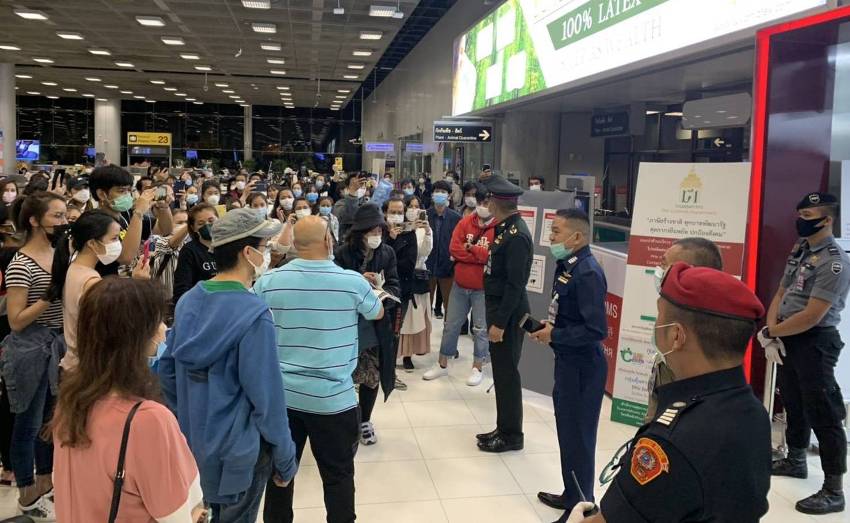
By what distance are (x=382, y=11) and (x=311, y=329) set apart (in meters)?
9.17

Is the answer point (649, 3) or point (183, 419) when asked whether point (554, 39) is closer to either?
point (649, 3)

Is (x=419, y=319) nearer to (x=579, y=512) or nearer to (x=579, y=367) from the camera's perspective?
(x=579, y=367)

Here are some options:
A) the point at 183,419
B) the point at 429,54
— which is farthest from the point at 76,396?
the point at 429,54

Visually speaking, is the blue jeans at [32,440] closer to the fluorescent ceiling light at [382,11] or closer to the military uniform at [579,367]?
the military uniform at [579,367]

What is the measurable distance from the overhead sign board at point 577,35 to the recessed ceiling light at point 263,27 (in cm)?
344

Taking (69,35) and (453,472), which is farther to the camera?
(69,35)

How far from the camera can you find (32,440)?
3314 millimetres

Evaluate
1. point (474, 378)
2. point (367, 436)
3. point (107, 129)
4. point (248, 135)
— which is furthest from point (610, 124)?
point (107, 129)

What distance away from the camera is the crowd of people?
142cm

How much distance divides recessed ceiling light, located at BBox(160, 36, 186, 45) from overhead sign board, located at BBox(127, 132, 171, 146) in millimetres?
11389

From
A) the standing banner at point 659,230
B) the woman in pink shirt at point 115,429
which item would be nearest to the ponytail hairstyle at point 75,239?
the woman in pink shirt at point 115,429

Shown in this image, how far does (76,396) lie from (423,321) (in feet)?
14.8

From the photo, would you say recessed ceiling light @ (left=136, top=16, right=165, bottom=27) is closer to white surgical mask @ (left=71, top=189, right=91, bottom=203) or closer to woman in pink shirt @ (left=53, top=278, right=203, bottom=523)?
white surgical mask @ (left=71, top=189, right=91, bottom=203)

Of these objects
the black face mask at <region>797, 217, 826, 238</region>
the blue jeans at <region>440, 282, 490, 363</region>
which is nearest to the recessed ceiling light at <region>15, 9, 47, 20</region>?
the blue jeans at <region>440, 282, 490, 363</region>
